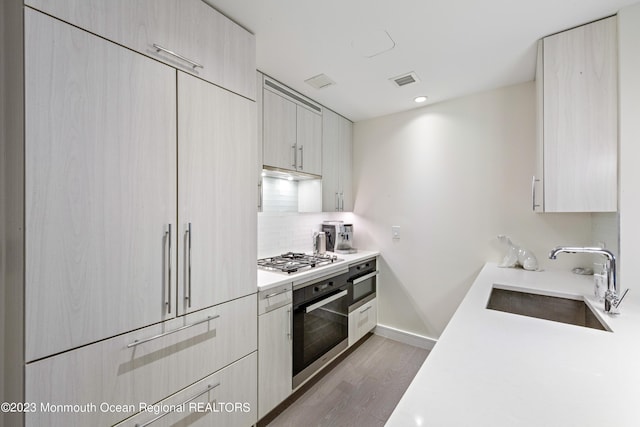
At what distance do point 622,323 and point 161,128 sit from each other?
7.02ft

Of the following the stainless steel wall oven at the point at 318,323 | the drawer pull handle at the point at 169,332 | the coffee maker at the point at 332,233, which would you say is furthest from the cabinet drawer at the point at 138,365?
the coffee maker at the point at 332,233

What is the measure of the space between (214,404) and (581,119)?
2.50 meters

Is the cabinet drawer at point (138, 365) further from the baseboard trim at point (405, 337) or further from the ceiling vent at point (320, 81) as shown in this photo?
the baseboard trim at point (405, 337)

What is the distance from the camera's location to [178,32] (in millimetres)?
1258

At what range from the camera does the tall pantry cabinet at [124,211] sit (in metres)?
0.90

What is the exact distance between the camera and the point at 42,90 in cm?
90

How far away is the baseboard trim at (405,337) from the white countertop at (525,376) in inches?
66.5

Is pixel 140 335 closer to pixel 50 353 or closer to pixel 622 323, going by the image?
pixel 50 353

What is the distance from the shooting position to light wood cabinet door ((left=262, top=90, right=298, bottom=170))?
2.07 m

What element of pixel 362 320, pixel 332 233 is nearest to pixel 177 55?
pixel 332 233

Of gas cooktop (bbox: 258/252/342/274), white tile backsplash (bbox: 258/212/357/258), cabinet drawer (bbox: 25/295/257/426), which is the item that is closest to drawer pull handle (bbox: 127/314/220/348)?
cabinet drawer (bbox: 25/295/257/426)

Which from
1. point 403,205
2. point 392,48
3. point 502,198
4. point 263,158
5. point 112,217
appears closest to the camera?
point 112,217

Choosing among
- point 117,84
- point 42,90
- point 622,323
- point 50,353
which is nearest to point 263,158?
point 117,84

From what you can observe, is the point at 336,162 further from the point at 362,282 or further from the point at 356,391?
the point at 356,391
